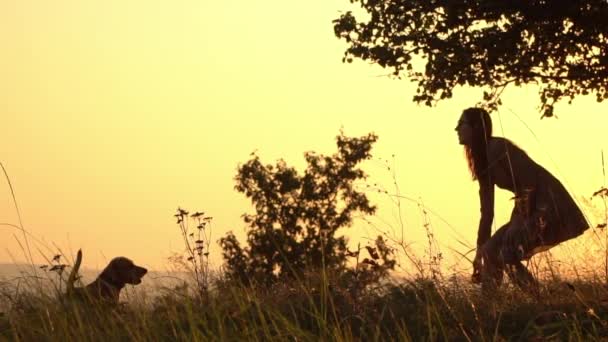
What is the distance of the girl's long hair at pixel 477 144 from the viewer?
33.1ft

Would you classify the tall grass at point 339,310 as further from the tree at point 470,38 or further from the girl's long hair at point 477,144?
the tree at point 470,38

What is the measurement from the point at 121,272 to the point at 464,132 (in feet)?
15.2

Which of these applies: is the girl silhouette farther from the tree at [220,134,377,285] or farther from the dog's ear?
the tree at [220,134,377,285]

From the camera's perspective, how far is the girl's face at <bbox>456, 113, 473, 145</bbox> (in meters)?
10.1

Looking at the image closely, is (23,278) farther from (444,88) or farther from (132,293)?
(444,88)

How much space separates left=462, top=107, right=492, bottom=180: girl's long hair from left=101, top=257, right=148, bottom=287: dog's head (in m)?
4.38

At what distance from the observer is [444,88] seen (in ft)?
65.1

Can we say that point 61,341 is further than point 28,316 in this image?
No

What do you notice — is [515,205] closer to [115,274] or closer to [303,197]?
[115,274]

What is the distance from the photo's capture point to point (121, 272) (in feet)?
40.8

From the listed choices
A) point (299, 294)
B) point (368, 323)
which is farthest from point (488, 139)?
point (368, 323)

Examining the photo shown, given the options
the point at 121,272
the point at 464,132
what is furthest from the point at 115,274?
the point at 464,132

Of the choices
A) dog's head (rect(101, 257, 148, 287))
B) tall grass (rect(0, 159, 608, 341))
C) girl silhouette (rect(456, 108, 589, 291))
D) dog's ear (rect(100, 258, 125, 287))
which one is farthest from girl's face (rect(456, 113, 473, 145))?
dog's ear (rect(100, 258, 125, 287))

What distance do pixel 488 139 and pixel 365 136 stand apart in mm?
30093
